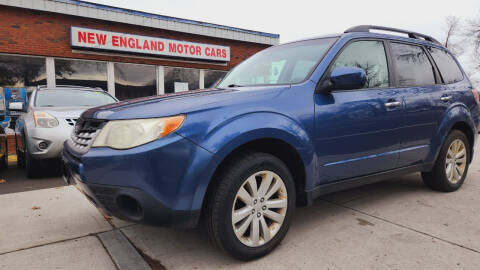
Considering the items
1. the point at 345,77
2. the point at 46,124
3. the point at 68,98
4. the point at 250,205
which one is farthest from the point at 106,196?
the point at 68,98

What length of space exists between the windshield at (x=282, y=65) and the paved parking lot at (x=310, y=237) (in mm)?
1307

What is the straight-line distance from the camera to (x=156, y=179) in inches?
72.8

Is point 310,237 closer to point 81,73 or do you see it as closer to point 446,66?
point 446,66

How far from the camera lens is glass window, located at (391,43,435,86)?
3.20 m

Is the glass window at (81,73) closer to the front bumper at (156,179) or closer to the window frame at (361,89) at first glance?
the front bumper at (156,179)

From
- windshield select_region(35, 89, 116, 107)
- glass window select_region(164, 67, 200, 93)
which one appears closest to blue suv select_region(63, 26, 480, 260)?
windshield select_region(35, 89, 116, 107)

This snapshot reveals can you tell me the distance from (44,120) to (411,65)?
15.5 ft

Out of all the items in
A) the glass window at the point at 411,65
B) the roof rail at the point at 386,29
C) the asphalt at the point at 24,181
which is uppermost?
the roof rail at the point at 386,29

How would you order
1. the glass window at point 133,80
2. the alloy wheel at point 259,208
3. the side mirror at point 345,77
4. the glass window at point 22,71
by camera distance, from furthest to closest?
the glass window at point 133,80
the glass window at point 22,71
the side mirror at point 345,77
the alloy wheel at point 259,208

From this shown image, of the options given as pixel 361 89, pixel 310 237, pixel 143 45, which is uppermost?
pixel 143 45

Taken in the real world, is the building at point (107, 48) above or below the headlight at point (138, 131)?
above

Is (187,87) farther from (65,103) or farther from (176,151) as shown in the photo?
(176,151)

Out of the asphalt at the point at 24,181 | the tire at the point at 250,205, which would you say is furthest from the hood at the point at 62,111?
the tire at the point at 250,205

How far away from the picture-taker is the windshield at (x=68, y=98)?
5.25m
